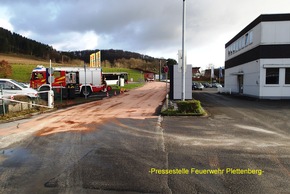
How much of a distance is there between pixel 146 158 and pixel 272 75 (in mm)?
20384

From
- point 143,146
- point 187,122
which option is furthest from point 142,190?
point 187,122

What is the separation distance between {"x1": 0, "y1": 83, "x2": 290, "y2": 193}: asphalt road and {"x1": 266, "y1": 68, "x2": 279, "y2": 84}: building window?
13576 mm

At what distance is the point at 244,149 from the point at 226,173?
205cm

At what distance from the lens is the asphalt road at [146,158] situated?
15.2 ft

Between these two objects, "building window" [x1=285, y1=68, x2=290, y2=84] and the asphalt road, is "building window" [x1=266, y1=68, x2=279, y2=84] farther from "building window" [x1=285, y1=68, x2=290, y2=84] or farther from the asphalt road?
the asphalt road

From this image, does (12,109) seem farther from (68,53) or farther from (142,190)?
(68,53)

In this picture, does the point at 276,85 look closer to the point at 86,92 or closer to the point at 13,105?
the point at 86,92

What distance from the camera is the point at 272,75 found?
897 inches

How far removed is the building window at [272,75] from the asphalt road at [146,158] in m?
13.6

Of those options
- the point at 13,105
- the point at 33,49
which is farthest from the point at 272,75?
the point at 33,49

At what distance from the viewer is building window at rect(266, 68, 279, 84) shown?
22598mm

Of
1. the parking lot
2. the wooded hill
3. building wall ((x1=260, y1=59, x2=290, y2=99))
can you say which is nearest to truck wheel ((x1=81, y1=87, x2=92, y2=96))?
building wall ((x1=260, y1=59, x2=290, y2=99))

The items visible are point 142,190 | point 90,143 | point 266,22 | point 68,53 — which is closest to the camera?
point 142,190

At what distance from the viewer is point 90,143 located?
7.76m
